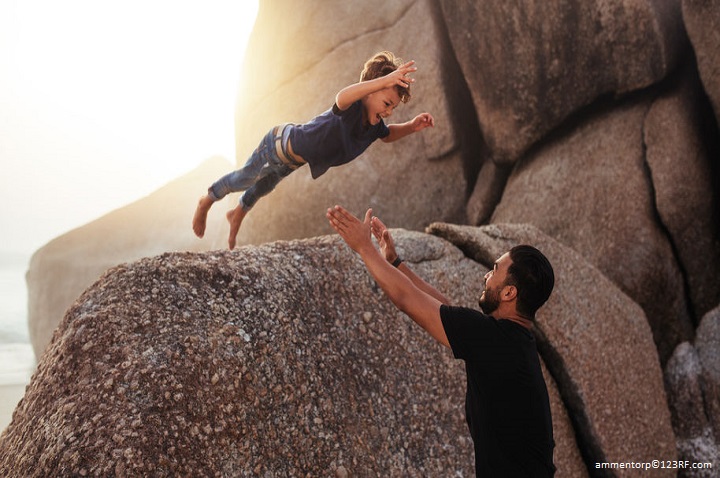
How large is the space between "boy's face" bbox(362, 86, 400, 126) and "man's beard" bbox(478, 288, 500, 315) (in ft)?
4.22

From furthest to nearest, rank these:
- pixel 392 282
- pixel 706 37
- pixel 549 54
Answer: pixel 549 54, pixel 706 37, pixel 392 282

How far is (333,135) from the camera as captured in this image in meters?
3.49

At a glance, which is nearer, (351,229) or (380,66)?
(351,229)

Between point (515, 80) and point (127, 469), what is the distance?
7417mm

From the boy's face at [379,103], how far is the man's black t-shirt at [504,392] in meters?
1.41

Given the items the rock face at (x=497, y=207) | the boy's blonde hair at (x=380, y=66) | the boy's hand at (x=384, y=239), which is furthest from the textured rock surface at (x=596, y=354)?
the boy's hand at (x=384, y=239)

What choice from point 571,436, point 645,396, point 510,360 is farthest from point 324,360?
point 645,396

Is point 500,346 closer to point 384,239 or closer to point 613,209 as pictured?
point 384,239

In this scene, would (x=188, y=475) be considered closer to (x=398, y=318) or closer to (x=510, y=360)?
(x=510, y=360)

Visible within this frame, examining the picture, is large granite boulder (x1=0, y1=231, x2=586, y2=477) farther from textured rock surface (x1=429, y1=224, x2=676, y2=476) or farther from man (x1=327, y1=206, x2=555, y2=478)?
man (x1=327, y1=206, x2=555, y2=478)

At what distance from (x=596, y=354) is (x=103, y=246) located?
63.7 ft

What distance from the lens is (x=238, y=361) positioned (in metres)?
3.31

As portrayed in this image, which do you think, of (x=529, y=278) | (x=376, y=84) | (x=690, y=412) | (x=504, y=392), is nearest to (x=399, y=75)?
(x=376, y=84)

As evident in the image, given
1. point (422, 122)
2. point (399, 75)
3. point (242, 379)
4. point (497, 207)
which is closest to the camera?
point (399, 75)
